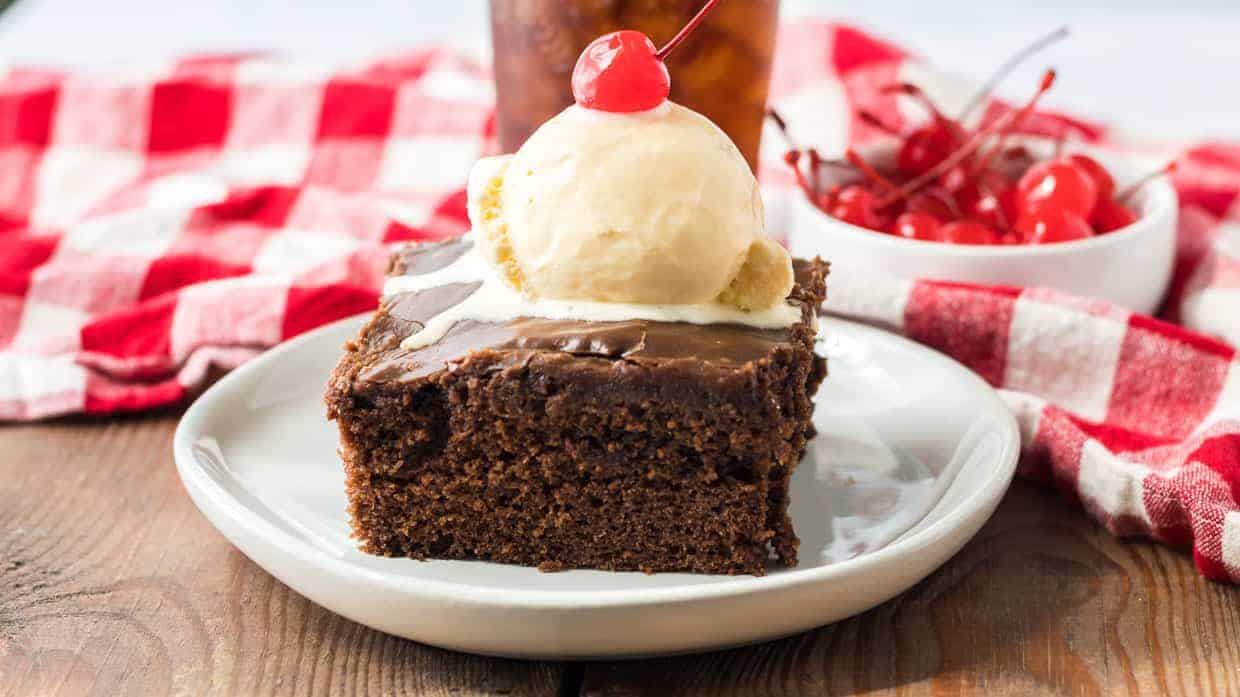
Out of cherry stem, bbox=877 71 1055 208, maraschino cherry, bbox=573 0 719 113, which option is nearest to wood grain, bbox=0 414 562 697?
maraschino cherry, bbox=573 0 719 113

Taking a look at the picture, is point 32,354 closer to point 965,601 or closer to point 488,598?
point 488,598

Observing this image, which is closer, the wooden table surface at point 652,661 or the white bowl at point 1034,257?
the wooden table surface at point 652,661

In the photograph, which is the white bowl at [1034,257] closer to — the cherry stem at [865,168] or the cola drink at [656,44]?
the cherry stem at [865,168]

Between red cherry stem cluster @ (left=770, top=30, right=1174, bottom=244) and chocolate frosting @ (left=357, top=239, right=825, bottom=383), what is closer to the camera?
chocolate frosting @ (left=357, top=239, right=825, bottom=383)

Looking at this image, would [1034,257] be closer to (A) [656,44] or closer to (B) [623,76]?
(A) [656,44]

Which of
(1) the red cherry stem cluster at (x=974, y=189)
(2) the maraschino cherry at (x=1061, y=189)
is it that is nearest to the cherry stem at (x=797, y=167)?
(1) the red cherry stem cluster at (x=974, y=189)

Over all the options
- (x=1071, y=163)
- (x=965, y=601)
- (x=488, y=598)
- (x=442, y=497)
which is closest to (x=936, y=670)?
(x=965, y=601)

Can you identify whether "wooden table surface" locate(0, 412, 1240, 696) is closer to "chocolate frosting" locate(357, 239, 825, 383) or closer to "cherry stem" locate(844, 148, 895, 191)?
"chocolate frosting" locate(357, 239, 825, 383)

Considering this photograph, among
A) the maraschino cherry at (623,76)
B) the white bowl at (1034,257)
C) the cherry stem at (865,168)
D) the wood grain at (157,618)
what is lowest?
the wood grain at (157,618)
